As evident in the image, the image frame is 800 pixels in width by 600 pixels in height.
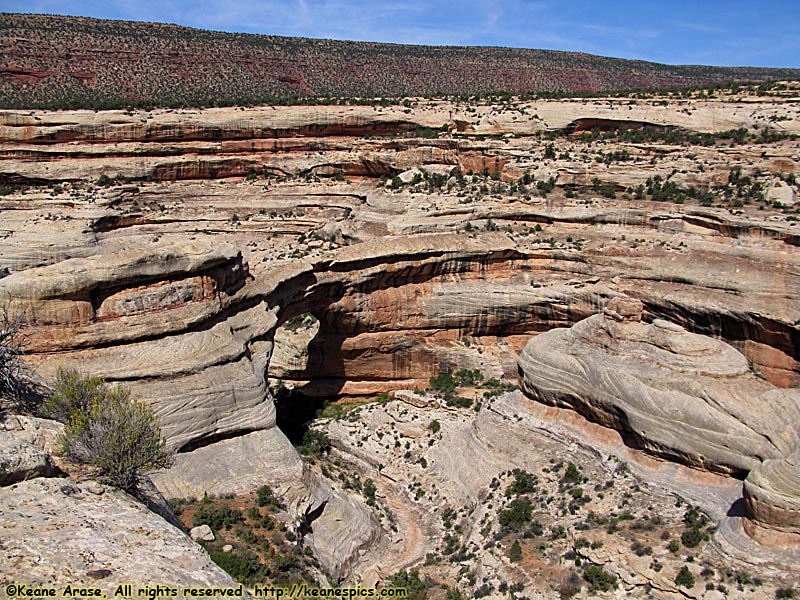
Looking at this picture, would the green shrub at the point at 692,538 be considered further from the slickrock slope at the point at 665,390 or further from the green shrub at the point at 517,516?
the green shrub at the point at 517,516

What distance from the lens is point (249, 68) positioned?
2680 inches

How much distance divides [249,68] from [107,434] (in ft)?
206

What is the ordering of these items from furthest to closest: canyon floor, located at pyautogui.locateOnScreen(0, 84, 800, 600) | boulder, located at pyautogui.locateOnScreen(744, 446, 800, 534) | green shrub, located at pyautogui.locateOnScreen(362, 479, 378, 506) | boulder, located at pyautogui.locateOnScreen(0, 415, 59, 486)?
green shrub, located at pyautogui.locateOnScreen(362, 479, 378, 506)
canyon floor, located at pyautogui.locateOnScreen(0, 84, 800, 600)
boulder, located at pyautogui.locateOnScreen(744, 446, 800, 534)
boulder, located at pyautogui.locateOnScreen(0, 415, 59, 486)

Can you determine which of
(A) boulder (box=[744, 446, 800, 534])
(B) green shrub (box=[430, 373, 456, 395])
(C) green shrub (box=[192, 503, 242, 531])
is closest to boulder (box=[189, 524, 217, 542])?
(C) green shrub (box=[192, 503, 242, 531])

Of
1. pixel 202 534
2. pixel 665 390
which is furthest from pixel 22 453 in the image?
pixel 665 390

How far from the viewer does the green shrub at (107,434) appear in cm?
1110

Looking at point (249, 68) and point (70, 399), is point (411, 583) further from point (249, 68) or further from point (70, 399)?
point (249, 68)

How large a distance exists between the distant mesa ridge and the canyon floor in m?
19.8

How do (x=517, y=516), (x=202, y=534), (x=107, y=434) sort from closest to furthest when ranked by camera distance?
(x=107, y=434) < (x=202, y=534) < (x=517, y=516)

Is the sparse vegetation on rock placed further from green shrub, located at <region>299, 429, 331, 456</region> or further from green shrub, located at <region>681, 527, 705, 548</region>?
green shrub, located at <region>681, 527, 705, 548</region>

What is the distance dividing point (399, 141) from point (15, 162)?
62.6ft

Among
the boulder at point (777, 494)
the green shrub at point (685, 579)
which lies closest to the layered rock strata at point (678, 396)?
the boulder at point (777, 494)

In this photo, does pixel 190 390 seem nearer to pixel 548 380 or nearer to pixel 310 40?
pixel 548 380

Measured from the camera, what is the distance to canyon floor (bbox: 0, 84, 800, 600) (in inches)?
590
